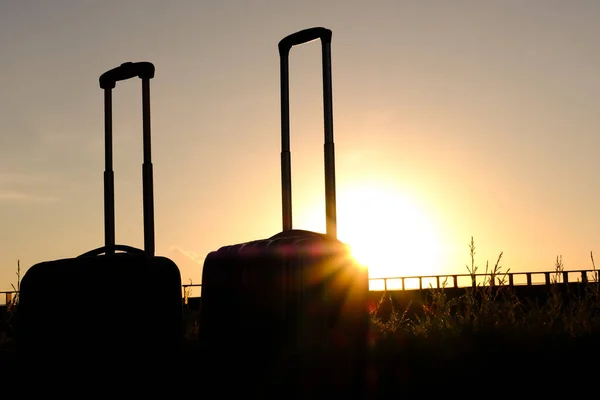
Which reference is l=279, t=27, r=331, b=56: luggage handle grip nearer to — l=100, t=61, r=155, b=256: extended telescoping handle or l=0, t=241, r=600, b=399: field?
l=100, t=61, r=155, b=256: extended telescoping handle

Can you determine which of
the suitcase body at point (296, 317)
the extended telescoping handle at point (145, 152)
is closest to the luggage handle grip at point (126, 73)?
the extended telescoping handle at point (145, 152)

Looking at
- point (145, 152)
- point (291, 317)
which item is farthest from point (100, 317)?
point (145, 152)

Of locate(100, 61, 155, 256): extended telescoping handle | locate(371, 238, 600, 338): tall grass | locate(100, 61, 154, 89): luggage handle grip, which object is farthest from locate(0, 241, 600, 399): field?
locate(100, 61, 154, 89): luggage handle grip

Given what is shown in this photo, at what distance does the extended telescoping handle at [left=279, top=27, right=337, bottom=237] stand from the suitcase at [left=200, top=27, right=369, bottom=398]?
211 mm

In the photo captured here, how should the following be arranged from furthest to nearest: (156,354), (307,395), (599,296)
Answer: (599,296) → (156,354) → (307,395)

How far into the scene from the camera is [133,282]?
7000 millimetres

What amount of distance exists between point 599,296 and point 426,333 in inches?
75.9

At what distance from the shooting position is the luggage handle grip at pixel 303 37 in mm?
7441

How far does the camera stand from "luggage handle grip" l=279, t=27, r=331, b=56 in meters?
7.44

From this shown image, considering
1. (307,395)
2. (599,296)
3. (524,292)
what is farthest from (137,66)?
(524,292)

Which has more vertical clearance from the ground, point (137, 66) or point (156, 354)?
point (137, 66)

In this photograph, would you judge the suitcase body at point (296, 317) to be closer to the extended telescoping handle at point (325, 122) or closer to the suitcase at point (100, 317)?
the extended telescoping handle at point (325, 122)

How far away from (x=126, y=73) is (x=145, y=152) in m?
0.74

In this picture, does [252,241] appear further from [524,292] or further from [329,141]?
[524,292]
